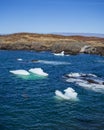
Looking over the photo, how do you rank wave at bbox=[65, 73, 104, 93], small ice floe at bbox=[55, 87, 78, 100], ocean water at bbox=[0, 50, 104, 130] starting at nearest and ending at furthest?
ocean water at bbox=[0, 50, 104, 130], small ice floe at bbox=[55, 87, 78, 100], wave at bbox=[65, 73, 104, 93]

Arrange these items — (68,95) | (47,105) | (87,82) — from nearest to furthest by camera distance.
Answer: (47,105) < (68,95) < (87,82)

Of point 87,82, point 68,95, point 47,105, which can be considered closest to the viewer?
point 47,105

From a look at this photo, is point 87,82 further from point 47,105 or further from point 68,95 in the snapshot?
point 47,105

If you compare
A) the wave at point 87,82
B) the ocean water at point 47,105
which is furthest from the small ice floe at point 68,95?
the wave at point 87,82

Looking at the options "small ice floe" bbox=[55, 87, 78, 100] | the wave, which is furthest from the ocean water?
"small ice floe" bbox=[55, 87, 78, 100]

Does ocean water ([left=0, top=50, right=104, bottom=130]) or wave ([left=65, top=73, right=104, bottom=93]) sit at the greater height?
wave ([left=65, top=73, right=104, bottom=93])

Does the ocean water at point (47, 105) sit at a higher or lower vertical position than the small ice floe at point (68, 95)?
lower

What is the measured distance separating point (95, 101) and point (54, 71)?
62.3 ft

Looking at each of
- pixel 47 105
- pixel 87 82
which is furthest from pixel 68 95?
pixel 87 82

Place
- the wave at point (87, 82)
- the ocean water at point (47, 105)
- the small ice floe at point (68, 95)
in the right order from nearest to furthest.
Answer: the ocean water at point (47, 105) → the small ice floe at point (68, 95) → the wave at point (87, 82)

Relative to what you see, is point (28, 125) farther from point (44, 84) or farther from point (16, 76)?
point (16, 76)

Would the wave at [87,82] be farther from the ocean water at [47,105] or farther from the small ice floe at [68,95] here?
the small ice floe at [68,95]

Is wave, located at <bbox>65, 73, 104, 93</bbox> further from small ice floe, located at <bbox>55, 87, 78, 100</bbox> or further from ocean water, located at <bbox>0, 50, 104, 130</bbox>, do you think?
small ice floe, located at <bbox>55, 87, 78, 100</bbox>

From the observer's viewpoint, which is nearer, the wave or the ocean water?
the ocean water
